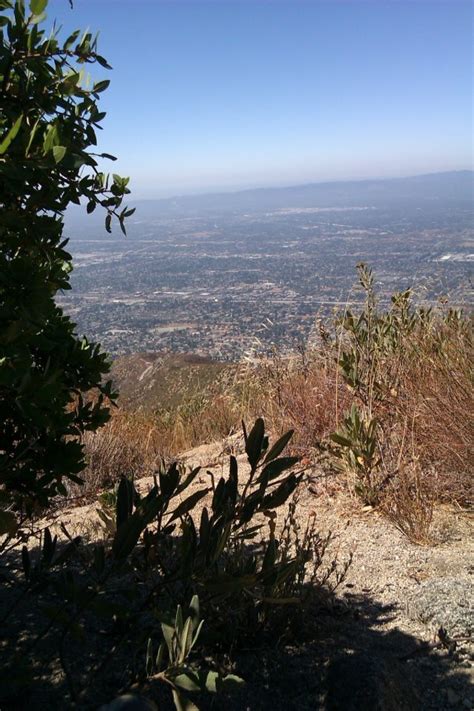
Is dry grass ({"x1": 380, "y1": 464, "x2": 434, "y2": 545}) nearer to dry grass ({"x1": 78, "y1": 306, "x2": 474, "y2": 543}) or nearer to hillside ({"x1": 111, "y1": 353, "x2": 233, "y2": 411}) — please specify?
dry grass ({"x1": 78, "y1": 306, "x2": 474, "y2": 543})

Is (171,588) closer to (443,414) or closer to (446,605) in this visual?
(446,605)

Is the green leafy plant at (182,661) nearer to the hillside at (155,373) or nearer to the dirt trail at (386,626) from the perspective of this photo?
the dirt trail at (386,626)

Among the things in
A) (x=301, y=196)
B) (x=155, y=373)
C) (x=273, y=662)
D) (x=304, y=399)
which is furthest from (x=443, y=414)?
(x=301, y=196)

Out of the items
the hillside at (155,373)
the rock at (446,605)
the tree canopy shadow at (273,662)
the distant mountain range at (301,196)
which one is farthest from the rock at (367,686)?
the distant mountain range at (301,196)

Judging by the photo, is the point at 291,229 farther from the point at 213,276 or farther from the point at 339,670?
the point at 339,670

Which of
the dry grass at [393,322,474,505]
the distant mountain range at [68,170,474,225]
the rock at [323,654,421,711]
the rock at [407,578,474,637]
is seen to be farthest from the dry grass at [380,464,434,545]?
the distant mountain range at [68,170,474,225]

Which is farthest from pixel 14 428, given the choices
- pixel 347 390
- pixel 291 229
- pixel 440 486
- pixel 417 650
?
pixel 291 229

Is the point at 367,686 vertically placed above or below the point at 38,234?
below
